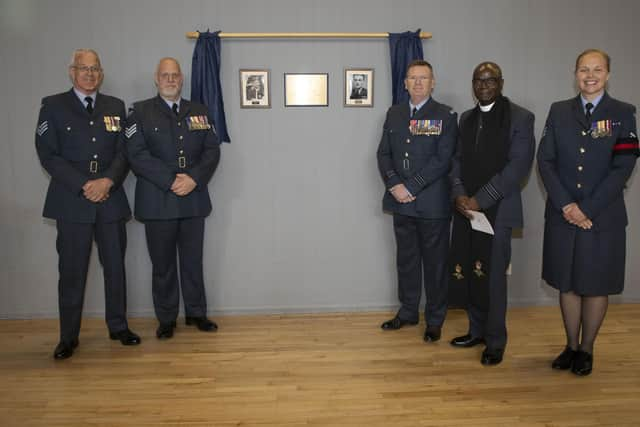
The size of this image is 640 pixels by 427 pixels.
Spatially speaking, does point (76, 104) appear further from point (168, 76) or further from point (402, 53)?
point (402, 53)

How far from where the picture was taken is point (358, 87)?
381cm

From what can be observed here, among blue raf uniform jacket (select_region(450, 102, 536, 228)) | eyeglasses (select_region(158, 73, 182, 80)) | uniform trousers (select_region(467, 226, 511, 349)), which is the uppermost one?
eyeglasses (select_region(158, 73, 182, 80))

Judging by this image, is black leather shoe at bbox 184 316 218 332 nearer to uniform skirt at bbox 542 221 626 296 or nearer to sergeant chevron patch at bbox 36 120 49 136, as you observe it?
sergeant chevron patch at bbox 36 120 49 136

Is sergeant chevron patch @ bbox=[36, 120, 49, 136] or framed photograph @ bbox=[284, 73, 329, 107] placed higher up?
framed photograph @ bbox=[284, 73, 329, 107]

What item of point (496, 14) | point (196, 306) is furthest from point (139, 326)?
point (496, 14)

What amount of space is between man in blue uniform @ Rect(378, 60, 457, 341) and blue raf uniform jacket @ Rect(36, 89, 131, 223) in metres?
1.74

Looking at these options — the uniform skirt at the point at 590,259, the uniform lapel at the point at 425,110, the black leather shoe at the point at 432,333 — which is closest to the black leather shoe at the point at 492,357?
the black leather shoe at the point at 432,333

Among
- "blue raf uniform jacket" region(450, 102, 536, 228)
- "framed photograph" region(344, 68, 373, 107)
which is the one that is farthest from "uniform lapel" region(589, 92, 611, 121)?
"framed photograph" region(344, 68, 373, 107)

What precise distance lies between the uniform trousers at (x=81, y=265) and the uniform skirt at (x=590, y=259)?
8.70 feet

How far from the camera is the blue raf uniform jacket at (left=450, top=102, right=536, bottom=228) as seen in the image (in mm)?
2949

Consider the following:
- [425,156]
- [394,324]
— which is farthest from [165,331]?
[425,156]

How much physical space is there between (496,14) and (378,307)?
2.30 m

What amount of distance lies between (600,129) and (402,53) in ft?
4.74

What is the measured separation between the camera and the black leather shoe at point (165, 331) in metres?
3.53
